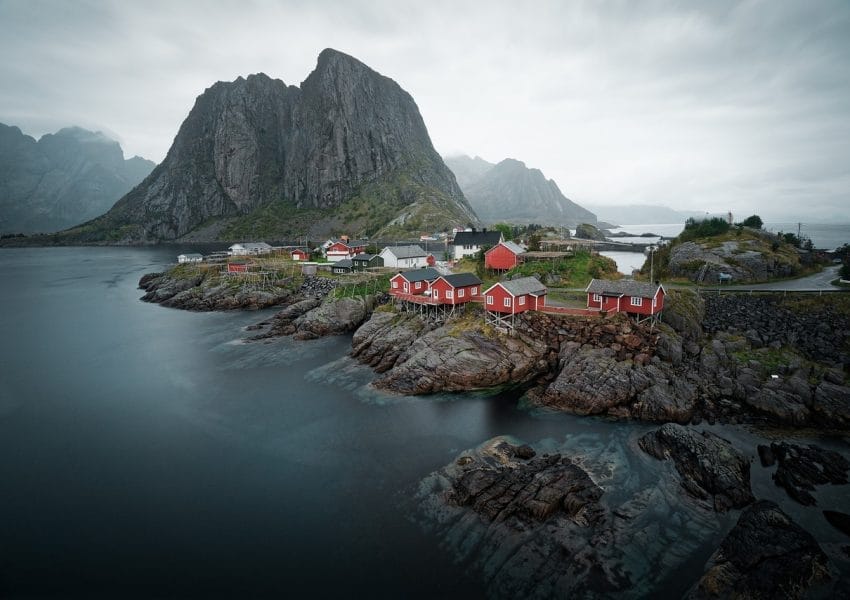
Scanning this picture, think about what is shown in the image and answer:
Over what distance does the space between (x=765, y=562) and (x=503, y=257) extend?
1744 inches

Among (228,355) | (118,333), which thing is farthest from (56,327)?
(228,355)

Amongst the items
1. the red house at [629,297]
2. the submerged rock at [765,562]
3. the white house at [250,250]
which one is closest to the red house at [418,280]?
the red house at [629,297]

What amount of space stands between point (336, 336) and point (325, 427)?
2168cm

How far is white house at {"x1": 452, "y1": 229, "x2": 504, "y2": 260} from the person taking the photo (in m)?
76.6

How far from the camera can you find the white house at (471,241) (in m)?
76.6

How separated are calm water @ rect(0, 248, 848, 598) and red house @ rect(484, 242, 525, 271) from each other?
2651cm

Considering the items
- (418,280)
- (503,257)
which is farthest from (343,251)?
(418,280)

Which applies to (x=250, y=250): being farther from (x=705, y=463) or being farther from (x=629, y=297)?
(x=705, y=463)

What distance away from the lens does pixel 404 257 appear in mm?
73375

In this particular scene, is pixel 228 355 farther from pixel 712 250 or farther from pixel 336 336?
pixel 712 250

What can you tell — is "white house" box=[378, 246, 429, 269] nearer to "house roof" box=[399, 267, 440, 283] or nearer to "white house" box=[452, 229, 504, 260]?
"white house" box=[452, 229, 504, 260]

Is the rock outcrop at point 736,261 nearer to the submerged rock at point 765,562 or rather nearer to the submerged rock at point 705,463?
the submerged rock at point 705,463

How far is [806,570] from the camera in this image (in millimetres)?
15664

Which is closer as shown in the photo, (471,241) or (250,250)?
(471,241)
